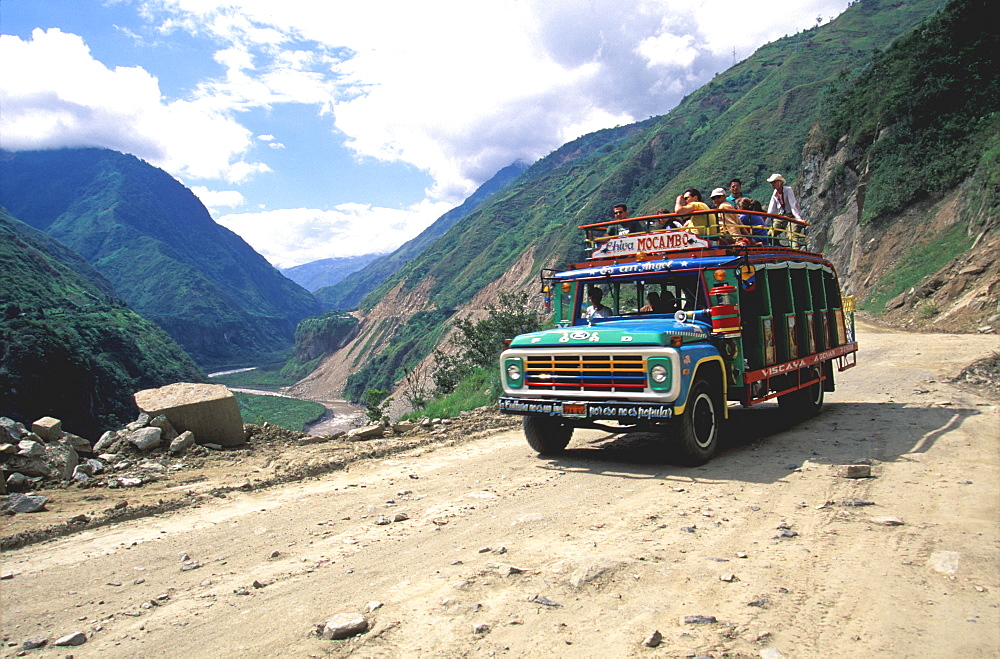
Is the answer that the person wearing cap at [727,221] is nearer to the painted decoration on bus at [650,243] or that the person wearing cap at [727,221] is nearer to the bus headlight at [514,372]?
the painted decoration on bus at [650,243]

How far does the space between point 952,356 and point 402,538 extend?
1528cm

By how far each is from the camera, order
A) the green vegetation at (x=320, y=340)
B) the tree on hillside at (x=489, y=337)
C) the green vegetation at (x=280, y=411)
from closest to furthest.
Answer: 1. the tree on hillside at (x=489, y=337)
2. the green vegetation at (x=280, y=411)
3. the green vegetation at (x=320, y=340)

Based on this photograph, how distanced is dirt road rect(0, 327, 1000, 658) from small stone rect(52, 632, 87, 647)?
0.06m

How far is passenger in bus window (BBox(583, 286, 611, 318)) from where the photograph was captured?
8633 millimetres

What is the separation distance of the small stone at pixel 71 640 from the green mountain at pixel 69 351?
4559 centimetres

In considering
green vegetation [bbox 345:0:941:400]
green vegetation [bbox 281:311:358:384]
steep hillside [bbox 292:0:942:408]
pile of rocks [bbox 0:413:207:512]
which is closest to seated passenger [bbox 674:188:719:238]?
pile of rocks [bbox 0:413:207:512]

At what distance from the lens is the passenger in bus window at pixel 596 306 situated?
8633 mm

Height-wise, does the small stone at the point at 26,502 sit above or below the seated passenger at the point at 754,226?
below

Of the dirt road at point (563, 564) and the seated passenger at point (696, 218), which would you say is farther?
the seated passenger at point (696, 218)

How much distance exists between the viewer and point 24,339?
1813 inches

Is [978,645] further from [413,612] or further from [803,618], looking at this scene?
[413,612]

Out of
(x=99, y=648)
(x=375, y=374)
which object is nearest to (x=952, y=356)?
(x=99, y=648)

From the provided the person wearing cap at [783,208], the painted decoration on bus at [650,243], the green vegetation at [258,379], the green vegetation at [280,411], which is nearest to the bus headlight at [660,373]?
the painted decoration on bus at [650,243]

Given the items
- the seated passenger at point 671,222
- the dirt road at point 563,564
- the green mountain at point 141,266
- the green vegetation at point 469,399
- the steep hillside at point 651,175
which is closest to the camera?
the dirt road at point 563,564
